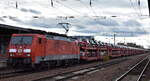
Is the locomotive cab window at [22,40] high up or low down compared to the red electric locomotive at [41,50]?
up

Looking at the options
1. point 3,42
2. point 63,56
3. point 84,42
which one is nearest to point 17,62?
point 63,56

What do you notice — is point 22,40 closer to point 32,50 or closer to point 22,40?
point 22,40

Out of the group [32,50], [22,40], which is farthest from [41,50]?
[22,40]

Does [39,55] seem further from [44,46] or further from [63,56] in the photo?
[63,56]

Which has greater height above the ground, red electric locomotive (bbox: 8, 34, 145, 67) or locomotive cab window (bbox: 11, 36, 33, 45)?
locomotive cab window (bbox: 11, 36, 33, 45)

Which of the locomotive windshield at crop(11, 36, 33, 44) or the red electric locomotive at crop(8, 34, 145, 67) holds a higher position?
the locomotive windshield at crop(11, 36, 33, 44)

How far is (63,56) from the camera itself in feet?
89.1

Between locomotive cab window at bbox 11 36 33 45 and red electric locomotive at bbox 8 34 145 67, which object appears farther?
locomotive cab window at bbox 11 36 33 45

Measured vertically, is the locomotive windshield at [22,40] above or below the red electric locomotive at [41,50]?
above

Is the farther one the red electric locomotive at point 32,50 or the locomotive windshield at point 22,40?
the locomotive windshield at point 22,40

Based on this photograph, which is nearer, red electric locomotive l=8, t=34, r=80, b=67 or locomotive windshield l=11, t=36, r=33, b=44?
red electric locomotive l=8, t=34, r=80, b=67

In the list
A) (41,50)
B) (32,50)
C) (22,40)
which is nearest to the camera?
(32,50)

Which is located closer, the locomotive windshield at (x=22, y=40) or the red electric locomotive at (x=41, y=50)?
the red electric locomotive at (x=41, y=50)

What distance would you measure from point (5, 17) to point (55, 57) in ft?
26.7
